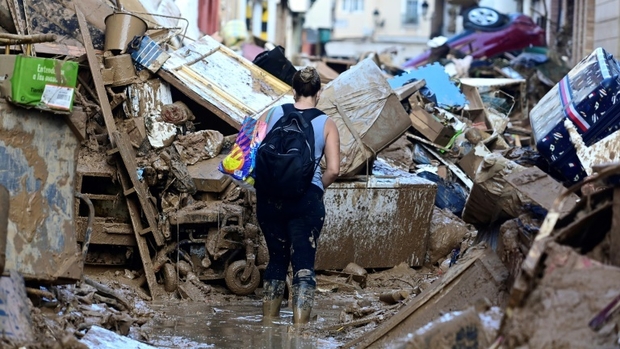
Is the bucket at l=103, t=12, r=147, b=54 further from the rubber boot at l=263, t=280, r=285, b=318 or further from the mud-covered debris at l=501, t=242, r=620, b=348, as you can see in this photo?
the mud-covered debris at l=501, t=242, r=620, b=348

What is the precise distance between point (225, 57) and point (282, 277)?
12.5 feet

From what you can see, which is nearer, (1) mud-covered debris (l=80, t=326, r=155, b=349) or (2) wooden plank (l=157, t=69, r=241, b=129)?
(1) mud-covered debris (l=80, t=326, r=155, b=349)

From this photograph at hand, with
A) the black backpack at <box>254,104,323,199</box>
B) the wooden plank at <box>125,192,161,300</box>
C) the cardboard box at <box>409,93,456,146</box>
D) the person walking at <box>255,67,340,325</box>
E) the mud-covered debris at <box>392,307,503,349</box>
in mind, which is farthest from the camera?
the cardboard box at <box>409,93,456,146</box>

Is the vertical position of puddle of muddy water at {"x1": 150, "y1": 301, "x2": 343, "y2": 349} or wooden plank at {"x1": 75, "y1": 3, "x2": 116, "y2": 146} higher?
wooden plank at {"x1": 75, "y1": 3, "x2": 116, "y2": 146}

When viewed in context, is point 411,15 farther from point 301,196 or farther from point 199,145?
point 301,196

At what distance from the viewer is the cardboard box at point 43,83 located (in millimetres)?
5027

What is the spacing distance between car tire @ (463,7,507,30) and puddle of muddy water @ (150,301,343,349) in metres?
20.3

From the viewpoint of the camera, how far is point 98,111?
8789mm

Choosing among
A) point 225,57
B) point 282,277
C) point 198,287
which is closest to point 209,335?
point 282,277

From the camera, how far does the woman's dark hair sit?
6.80 metres

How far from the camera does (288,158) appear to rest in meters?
6.54

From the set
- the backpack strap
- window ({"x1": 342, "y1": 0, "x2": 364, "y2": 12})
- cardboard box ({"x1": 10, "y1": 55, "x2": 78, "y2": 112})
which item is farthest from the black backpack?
window ({"x1": 342, "y1": 0, "x2": 364, "y2": 12})

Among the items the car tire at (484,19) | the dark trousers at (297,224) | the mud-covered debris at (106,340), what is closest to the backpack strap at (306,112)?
the dark trousers at (297,224)

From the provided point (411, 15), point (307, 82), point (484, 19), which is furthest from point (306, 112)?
point (411, 15)
